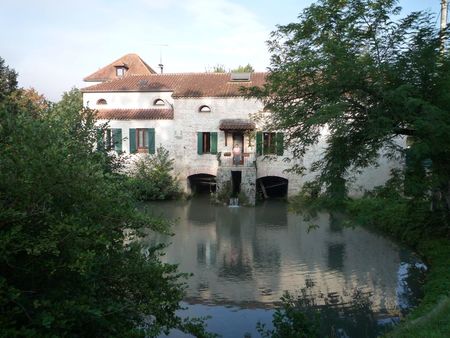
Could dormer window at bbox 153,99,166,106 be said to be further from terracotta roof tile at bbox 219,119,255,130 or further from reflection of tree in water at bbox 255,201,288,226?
reflection of tree in water at bbox 255,201,288,226

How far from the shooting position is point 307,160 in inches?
936

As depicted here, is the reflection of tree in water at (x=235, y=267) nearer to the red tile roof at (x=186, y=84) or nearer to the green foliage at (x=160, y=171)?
the green foliage at (x=160, y=171)

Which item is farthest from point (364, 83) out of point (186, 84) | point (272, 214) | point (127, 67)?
point (127, 67)

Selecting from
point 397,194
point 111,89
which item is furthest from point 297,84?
point 111,89

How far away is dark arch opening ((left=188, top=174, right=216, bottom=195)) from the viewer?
86.1 ft

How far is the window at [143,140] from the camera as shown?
81.1 ft

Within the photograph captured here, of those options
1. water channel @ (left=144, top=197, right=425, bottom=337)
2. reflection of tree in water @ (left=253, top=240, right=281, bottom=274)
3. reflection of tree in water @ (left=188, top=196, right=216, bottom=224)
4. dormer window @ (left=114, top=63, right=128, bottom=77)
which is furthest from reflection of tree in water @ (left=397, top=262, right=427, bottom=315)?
dormer window @ (left=114, top=63, right=128, bottom=77)

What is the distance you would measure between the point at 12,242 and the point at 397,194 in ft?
29.8

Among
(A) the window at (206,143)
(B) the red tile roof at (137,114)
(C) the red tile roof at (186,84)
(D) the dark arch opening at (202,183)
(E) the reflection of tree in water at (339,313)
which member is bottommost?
(E) the reflection of tree in water at (339,313)

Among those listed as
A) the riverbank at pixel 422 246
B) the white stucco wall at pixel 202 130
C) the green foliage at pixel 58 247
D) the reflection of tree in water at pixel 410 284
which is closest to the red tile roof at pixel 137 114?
the white stucco wall at pixel 202 130

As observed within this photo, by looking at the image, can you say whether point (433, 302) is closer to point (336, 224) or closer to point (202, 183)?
point (336, 224)

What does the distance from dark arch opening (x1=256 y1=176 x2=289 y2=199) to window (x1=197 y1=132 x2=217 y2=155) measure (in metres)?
3.29

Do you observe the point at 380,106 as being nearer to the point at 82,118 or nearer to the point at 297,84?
the point at 297,84

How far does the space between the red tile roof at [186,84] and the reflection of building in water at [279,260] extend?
855cm
